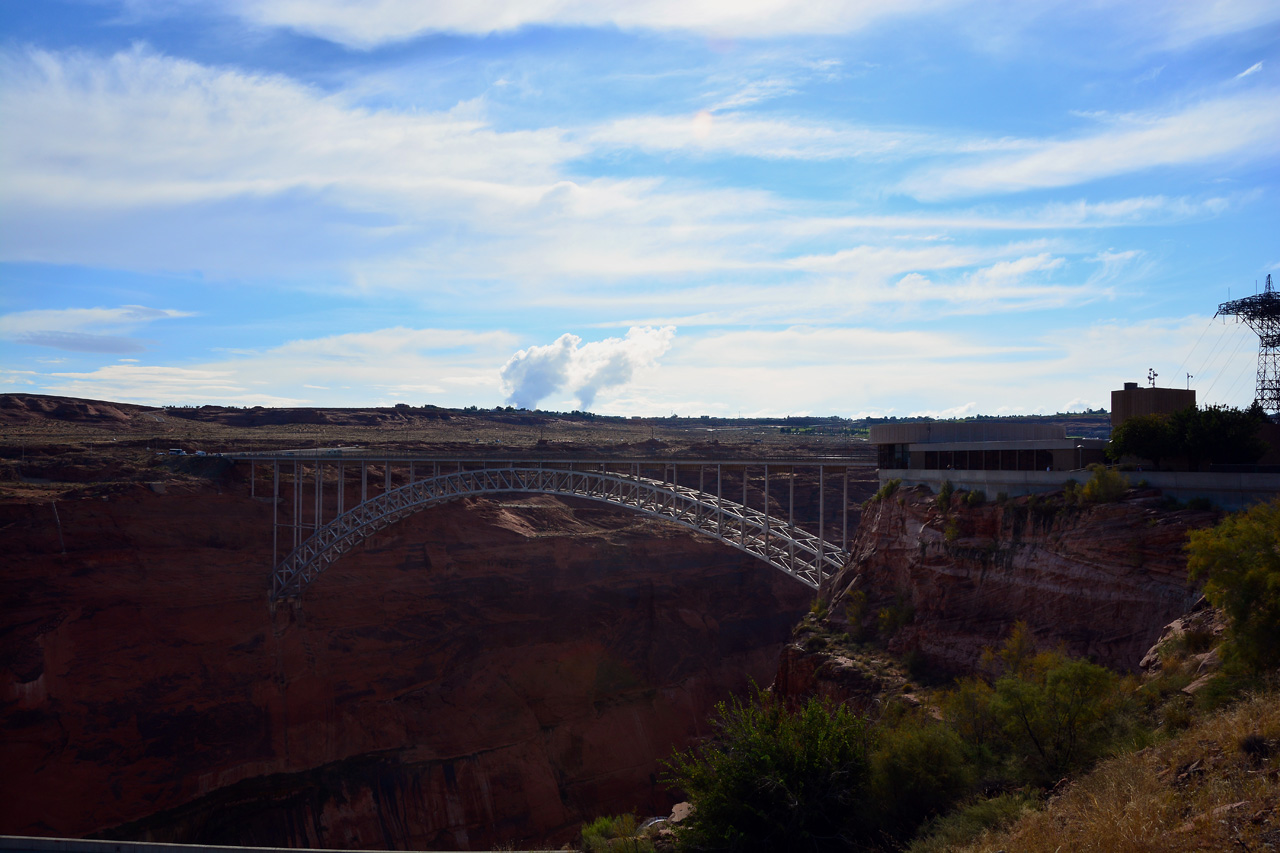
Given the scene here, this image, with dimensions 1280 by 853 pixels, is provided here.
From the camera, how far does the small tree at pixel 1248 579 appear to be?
500 inches

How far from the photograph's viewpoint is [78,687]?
115 feet

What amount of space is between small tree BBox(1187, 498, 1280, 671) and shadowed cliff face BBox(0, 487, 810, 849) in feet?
103

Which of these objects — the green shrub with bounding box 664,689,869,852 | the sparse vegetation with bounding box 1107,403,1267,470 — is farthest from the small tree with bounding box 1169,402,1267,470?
the green shrub with bounding box 664,689,869,852

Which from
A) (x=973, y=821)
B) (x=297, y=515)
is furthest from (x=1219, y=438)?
(x=297, y=515)

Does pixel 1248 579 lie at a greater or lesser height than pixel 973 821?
greater

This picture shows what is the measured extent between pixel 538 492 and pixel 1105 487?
2251cm

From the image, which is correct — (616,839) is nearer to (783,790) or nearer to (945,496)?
(783,790)

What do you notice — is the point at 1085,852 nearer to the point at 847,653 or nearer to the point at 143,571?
the point at 847,653

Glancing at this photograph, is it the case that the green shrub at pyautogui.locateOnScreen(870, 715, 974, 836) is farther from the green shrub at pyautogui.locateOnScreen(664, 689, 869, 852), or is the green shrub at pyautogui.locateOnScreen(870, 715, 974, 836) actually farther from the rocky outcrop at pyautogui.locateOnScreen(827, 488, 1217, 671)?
the rocky outcrop at pyautogui.locateOnScreen(827, 488, 1217, 671)

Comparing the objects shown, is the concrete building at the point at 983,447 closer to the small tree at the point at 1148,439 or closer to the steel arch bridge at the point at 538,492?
the small tree at the point at 1148,439

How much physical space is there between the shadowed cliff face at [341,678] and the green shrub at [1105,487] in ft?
90.0

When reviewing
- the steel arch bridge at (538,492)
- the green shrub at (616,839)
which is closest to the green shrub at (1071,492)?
the steel arch bridge at (538,492)

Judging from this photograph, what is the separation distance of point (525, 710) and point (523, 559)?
363 inches

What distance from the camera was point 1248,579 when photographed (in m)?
13.2
